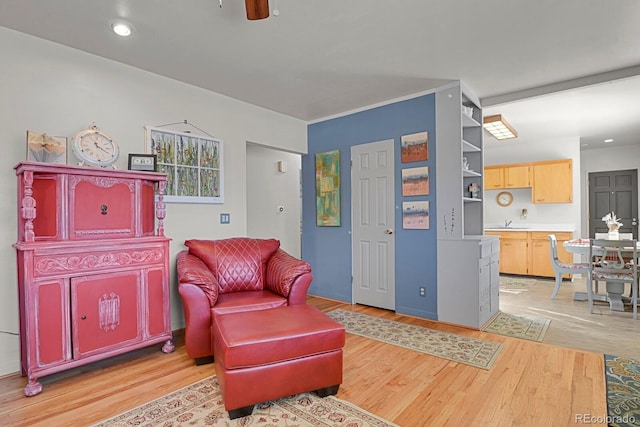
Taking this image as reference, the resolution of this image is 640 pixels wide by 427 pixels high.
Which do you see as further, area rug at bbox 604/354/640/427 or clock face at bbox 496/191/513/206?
clock face at bbox 496/191/513/206

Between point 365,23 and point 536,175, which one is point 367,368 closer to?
point 365,23

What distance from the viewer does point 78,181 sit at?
8.29 ft

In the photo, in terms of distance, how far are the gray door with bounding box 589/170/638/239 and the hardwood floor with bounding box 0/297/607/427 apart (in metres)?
5.69

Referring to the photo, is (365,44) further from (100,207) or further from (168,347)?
(168,347)

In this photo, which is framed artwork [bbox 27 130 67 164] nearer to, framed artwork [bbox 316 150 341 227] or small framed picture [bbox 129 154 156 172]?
small framed picture [bbox 129 154 156 172]

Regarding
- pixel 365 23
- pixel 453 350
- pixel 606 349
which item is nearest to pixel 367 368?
pixel 453 350

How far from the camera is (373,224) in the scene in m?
4.26

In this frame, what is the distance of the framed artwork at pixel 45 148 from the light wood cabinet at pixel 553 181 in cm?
717

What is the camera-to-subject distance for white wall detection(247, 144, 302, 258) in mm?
5223

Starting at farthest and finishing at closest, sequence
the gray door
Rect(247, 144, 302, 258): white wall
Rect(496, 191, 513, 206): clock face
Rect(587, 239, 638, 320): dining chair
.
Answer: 1. Rect(496, 191, 513, 206): clock face
2. the gray door
3. Rect(247, 144, 302, 258): white wall
4. Rect(587, 239, 638, 320): dining chair

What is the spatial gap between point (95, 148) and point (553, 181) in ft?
23.1

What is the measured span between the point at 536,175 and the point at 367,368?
5.70 meters

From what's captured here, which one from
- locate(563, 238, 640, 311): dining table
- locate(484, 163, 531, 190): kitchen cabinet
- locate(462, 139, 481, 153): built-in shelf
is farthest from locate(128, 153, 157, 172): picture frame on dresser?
locate(484, 163, 531, 190): kitchen cabinet

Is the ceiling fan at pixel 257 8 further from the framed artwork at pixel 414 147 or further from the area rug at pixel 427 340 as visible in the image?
the area rug at pixel 427 340
